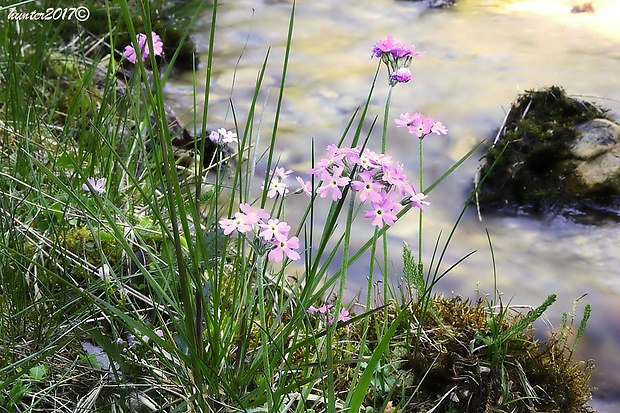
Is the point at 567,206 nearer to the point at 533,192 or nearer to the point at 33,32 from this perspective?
the point at 533,192

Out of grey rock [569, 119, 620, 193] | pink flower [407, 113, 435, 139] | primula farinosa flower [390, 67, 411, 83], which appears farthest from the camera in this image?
grey rock [569, 119, 620, 193]

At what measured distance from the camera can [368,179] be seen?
1352 millimetres

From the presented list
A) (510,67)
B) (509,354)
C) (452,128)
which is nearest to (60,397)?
(509,354)

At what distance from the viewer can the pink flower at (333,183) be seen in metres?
1.32

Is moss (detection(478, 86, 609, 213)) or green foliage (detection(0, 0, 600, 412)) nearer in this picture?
green foliage (detection(0, 0, 600, 412))

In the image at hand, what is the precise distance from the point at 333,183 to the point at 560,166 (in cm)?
285

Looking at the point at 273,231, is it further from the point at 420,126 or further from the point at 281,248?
the point at 420,126

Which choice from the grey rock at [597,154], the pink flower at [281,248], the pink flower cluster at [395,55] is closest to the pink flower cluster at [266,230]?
the pink flower at [281,248]

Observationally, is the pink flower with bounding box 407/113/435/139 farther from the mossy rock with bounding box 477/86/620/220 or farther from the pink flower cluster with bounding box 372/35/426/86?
the mossy rock with bounding box 477/86/620/220

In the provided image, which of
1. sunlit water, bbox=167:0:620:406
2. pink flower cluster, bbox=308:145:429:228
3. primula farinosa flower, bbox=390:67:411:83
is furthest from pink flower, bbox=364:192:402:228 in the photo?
sunlit water, bbox=167:0:620:406

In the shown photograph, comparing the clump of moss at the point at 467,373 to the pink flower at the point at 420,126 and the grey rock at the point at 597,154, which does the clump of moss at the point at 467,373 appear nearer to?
the pink flower at the point at 420,126

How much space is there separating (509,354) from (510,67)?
12.5ft

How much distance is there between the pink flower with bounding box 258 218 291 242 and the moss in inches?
104

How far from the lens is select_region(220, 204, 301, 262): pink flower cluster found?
1291 millimetres
